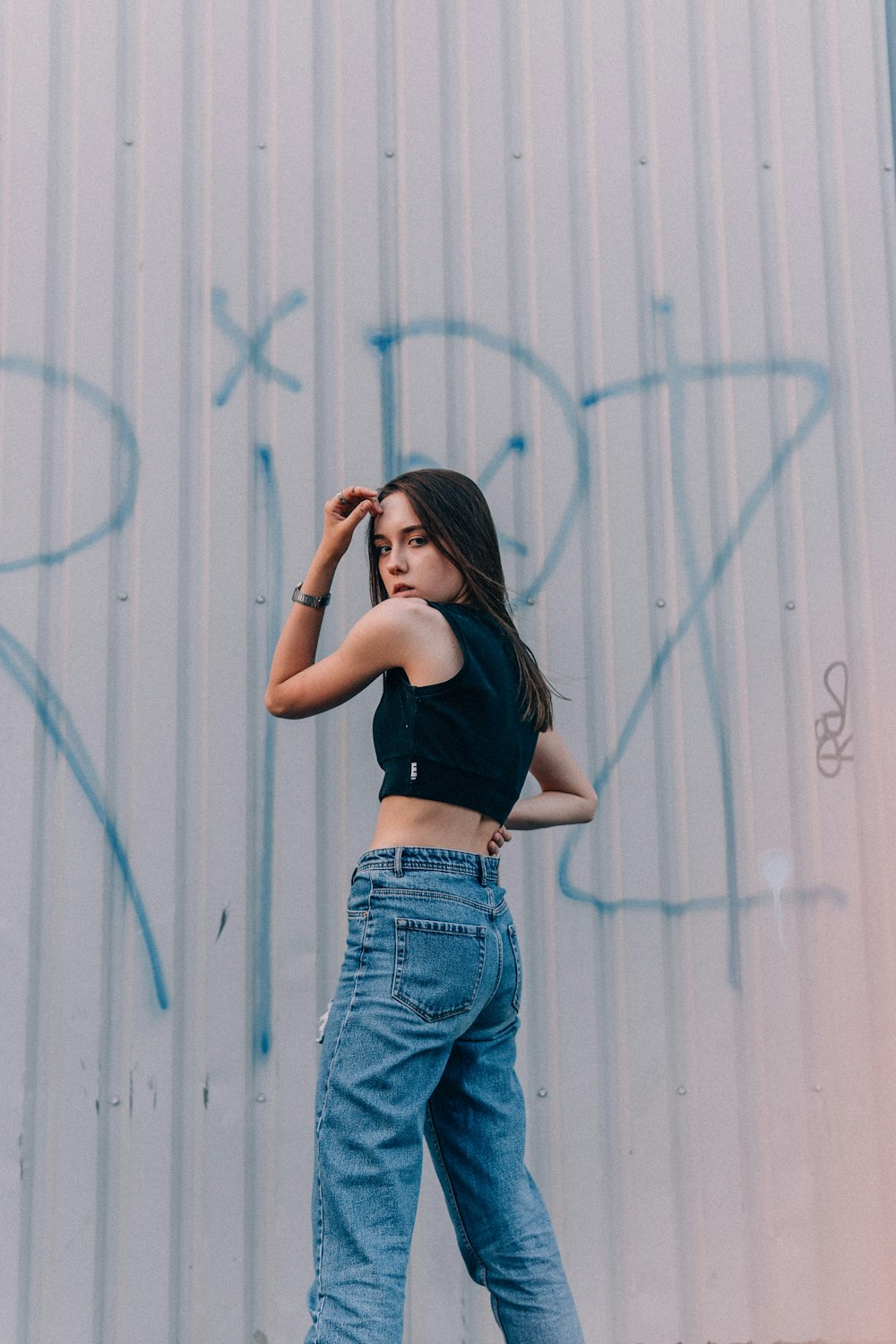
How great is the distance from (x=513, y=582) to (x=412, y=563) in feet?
2.02

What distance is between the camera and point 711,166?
246cm

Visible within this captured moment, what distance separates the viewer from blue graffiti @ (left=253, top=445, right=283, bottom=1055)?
2156 mm

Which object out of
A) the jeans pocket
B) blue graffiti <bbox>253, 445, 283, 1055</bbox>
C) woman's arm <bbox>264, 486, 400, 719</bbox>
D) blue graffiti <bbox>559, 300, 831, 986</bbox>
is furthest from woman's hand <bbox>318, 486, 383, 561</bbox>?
blue graffiti <bbox>559, 300, 831, 986</bbox>

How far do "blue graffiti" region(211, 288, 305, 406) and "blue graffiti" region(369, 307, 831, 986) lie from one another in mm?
195

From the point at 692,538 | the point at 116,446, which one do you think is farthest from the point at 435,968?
the point at 116,446

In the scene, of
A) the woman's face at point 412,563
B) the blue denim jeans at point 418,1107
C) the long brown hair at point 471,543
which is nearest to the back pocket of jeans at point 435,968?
the blue denim jeans at point 418,1107

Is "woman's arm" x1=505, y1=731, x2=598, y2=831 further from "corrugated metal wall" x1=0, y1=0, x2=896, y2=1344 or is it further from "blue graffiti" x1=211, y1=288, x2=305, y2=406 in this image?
"blue graffiti" x1=211, y1=288, x2=305, y2=406

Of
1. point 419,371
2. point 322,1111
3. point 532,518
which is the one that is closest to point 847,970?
point 532,518

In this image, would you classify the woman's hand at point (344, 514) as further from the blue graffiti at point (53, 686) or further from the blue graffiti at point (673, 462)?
the blue graffiti at point (53, 686)

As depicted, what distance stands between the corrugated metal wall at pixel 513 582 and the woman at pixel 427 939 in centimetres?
55

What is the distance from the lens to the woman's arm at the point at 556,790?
192 cm

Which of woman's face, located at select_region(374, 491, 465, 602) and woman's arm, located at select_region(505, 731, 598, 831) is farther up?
woman's face, located at select_region(374, 491, 465, 602)

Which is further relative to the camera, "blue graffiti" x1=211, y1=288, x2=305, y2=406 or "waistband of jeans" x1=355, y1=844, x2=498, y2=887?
"blue graffiti" x1=211, y1=288, x2=305, y2=406

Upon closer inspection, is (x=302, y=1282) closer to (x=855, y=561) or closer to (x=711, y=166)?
(x=855, y=561)
